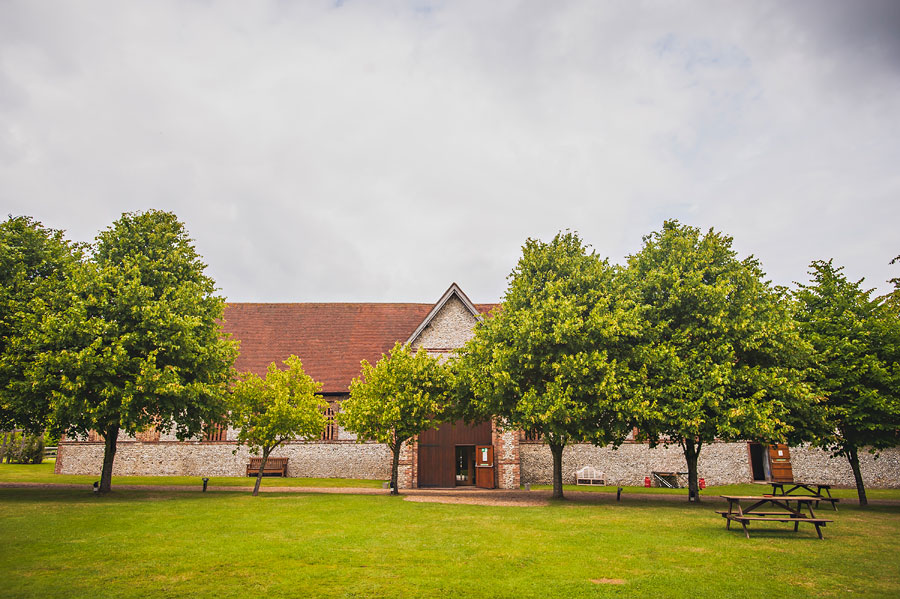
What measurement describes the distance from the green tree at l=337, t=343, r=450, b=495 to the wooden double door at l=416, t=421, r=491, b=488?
583 centimetres

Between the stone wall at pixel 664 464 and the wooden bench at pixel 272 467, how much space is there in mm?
15339

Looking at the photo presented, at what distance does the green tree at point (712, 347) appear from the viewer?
21.2 metres

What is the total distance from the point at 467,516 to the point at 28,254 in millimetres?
22134

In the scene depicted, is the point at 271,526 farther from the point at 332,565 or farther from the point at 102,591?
the point at 102,591

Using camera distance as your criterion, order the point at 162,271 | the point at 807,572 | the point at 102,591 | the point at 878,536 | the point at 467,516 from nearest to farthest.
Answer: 1. the point at 102,591
2. the point at 807,572
3. the point at 878,536
4. the point at 467,516
5. the point at 162,271

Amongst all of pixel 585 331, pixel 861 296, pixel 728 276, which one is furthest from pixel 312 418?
pixel 861 296

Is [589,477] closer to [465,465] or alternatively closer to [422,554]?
[465,465]

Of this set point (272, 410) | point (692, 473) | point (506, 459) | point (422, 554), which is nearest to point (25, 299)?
point (272, 410)

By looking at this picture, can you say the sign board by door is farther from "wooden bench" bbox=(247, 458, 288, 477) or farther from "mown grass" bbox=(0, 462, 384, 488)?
"wooden bench" bbox=(247, 458, 288, 477)

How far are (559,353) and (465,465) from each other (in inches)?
545

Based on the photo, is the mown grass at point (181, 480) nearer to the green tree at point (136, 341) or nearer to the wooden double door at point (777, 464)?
the green tree at point (136, 341)

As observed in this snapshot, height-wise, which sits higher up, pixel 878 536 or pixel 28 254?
pixel 28 254

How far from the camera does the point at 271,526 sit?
596 inches

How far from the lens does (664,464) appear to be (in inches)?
1384
